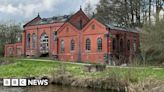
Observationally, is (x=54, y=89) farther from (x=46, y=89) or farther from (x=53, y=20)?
(x=53, y=20)

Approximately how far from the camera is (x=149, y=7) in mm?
58094

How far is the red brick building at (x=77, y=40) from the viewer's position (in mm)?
48500

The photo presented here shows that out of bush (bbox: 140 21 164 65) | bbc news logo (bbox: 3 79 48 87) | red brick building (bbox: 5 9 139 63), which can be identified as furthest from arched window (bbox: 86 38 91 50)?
bbc news logo (bbox: 3 79 48 87)

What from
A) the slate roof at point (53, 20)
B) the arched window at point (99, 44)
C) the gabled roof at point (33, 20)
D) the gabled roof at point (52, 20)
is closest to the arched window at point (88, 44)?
the arched window at point (99, 44)

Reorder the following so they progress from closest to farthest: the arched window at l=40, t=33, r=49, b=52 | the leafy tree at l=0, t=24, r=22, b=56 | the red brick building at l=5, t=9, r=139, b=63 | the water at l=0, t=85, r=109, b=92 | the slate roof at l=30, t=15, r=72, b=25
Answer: the water at l=0, t=85, r=109, b=92 → the red brick building at l=5, t=9, r=139, b=63 → the slate roof at l=30, t=15, r=72, b=25 → the arched window at l=40, t=33, r=49, b=52 → the leafy tree at l=0, t=24, r=22, b=56

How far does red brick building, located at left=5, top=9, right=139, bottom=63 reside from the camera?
48.5 meters

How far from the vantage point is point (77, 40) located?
171 feet

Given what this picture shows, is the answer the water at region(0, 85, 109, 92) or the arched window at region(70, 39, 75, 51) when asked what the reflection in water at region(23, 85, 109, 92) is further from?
the arched window at region(70, 39, 75, 51)

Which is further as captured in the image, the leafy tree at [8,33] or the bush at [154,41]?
the leafy tree at [8,33]

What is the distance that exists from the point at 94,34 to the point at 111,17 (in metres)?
11.5

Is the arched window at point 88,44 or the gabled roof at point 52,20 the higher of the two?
the gabled roof at point 52,20

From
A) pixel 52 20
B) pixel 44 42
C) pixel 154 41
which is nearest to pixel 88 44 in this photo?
pixel 44 42

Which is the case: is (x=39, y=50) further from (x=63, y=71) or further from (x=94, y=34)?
(x=63, y=71)

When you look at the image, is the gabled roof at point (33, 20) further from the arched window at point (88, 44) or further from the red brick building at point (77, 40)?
the arched window at point (88, 44)
